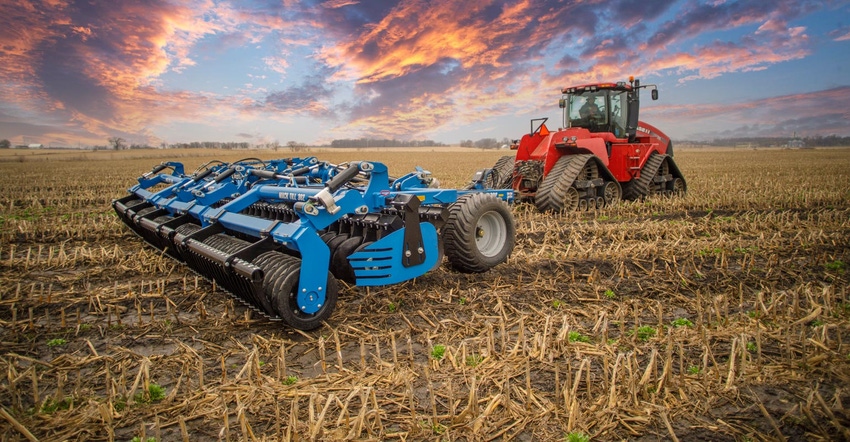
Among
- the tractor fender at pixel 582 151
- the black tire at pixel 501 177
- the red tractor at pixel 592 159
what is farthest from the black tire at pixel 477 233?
the black tire at pixel 501 177

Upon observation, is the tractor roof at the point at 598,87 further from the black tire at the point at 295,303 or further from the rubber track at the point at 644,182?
the black tire at the point at 295,303

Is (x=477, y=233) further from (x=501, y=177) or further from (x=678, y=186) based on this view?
(x=678, y=186)

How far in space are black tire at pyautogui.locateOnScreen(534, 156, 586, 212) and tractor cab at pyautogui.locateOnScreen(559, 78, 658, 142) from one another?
2.05m

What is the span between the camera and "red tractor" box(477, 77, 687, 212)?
9.22 m

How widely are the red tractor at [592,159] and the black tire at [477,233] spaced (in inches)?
127

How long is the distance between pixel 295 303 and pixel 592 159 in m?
7.47

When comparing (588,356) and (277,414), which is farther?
(588,356)

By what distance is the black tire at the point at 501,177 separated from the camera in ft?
33.4

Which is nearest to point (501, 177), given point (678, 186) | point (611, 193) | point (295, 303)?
point (611, 193)

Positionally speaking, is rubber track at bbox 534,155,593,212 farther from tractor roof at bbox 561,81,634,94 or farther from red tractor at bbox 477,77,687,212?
tractor roof at bbox 561,81,634,94

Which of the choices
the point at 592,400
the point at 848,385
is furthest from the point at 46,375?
the point at 848,385

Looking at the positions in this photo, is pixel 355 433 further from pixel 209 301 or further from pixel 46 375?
pixel 209 301

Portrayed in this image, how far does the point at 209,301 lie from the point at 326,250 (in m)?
1.68

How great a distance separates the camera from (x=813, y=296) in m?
4.46
